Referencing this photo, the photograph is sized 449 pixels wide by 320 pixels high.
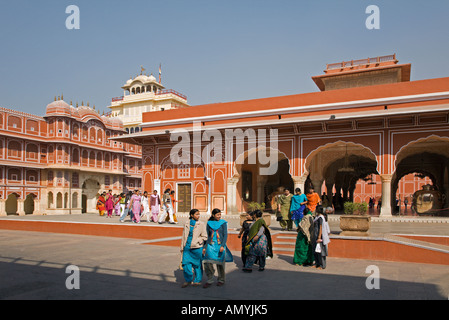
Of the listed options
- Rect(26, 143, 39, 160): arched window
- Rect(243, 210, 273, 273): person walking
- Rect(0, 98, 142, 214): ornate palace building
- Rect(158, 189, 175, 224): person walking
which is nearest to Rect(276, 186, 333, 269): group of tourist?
Rect(243, 210, 273, 273): person walking

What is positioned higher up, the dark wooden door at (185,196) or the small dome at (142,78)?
the small dome at (142,78)

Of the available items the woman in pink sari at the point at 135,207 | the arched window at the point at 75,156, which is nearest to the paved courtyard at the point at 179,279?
the woman in pink sari at the point at 135,207

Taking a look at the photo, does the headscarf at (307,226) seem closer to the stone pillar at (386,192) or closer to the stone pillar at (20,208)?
the stone pillar at (386,192)

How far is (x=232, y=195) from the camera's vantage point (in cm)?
1870

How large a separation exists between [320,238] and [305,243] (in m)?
0.46

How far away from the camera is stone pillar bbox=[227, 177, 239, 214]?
18609 millimetres

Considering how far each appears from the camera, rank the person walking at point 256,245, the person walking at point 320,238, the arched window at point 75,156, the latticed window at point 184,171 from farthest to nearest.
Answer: the arched window at point 75,156
the latticed window at point 184,171
the person walking at point 320,238
the person walking at point 256,245

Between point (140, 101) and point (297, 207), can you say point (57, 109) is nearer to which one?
point (140, 101)

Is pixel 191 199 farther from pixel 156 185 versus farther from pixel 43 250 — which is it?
pixel 43 250

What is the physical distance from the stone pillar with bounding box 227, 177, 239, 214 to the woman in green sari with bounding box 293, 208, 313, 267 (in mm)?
11187

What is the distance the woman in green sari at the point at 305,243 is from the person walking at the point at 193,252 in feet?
7.82

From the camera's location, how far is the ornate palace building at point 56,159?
2839 centimetres
